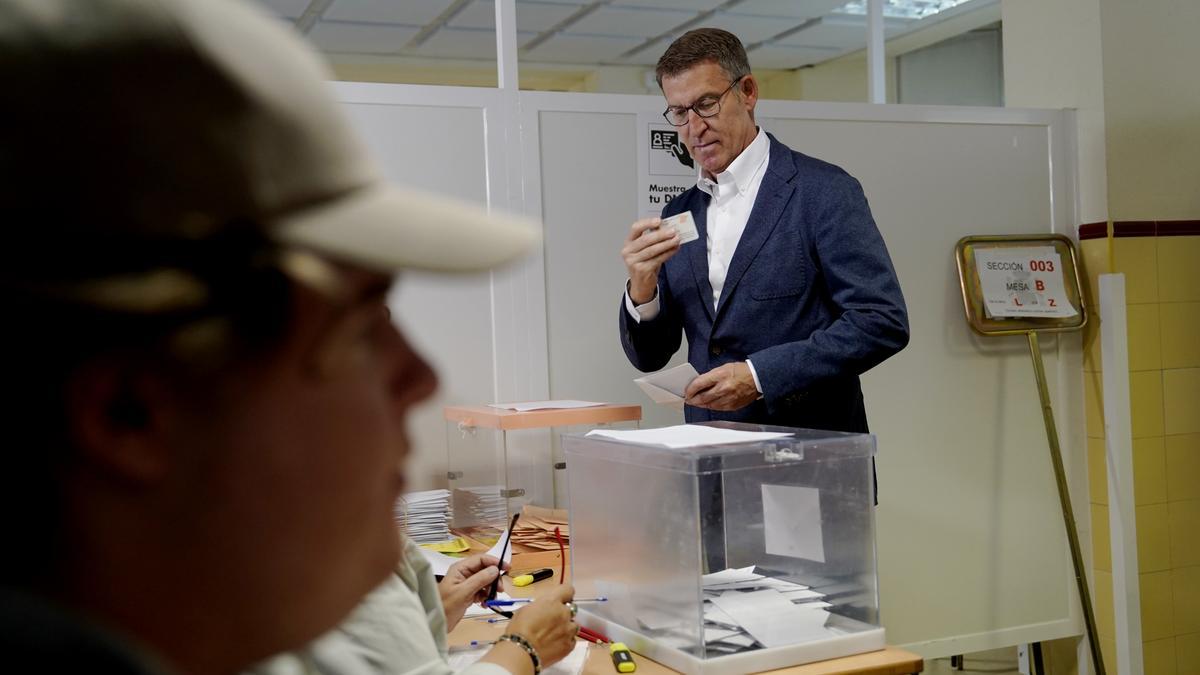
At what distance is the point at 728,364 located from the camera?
2459 millimetres

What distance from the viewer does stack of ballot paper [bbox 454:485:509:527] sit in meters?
2.90

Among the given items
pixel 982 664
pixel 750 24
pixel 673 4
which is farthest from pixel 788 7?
pixel 982 664

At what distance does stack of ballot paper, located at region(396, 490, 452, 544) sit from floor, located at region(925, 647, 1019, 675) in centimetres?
235

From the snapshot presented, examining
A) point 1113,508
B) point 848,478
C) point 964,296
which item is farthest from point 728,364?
point 1113,508

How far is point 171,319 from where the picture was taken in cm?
38

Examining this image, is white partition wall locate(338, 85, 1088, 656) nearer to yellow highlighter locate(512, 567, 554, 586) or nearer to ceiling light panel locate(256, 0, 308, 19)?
yellow highlighter locate(512, 567, 554, 586)

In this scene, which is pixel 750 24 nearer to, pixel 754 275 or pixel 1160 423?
pixel 1160 423

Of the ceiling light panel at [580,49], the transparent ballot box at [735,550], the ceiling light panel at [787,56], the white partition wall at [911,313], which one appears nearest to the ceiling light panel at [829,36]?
the ceiling light panel at [787,56]

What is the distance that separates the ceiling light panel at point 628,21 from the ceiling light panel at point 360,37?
3.65ft

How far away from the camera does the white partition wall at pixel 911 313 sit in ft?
11.0

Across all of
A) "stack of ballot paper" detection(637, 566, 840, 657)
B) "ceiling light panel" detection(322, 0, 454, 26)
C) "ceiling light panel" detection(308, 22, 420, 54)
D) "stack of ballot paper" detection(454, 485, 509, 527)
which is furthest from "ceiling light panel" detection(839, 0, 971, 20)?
"stack of ballot paper" detection(637, 566, 840, 657)

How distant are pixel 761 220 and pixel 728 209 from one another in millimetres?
122

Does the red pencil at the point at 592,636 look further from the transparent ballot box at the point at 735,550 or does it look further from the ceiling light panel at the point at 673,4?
the ceiling light panel at the point at 673,4

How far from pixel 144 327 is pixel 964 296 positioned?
3734 mm
